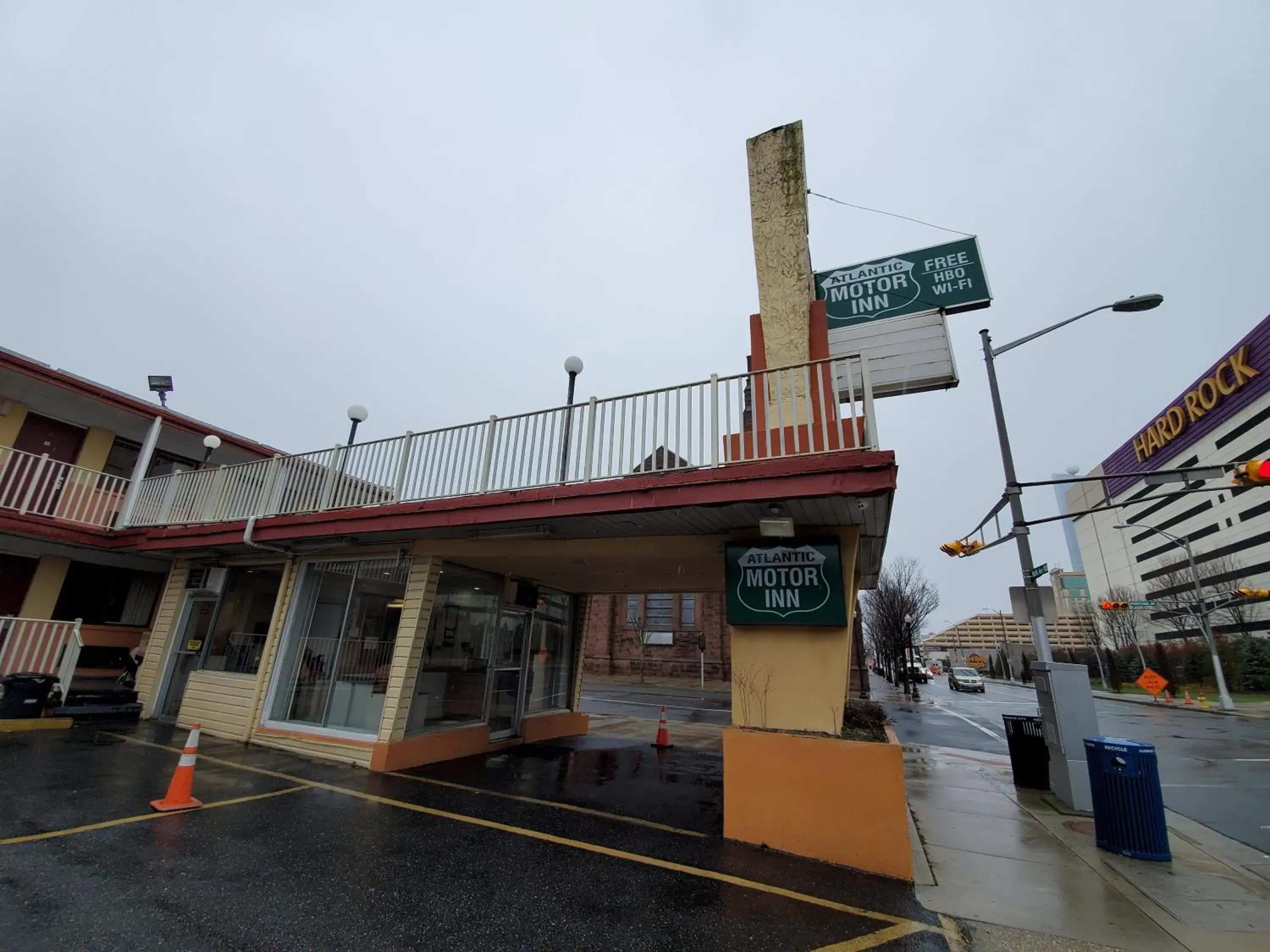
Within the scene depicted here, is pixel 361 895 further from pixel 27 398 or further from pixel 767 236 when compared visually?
pixel 27 398

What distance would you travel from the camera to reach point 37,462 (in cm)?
1159

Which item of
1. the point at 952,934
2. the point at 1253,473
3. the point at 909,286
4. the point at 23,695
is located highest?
the point at 909,286

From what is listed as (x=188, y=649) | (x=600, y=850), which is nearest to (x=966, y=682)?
(x=600, y=850)

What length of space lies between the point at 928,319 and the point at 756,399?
4.42 m

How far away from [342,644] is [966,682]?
134 ft

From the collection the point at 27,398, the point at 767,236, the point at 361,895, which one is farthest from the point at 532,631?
the point at 27,398

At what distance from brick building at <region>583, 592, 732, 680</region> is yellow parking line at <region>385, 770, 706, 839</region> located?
22.8 metres

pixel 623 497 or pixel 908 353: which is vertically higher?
pixel 908 353

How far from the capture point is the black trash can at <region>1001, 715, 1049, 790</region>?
27.3ft

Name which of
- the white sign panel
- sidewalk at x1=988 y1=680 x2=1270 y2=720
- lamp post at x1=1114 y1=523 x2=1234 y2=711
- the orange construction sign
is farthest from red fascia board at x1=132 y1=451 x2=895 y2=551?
the orange construction sign

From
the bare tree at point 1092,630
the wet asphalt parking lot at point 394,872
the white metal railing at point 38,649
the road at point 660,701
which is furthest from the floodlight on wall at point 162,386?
the bare tree at point 1092,630

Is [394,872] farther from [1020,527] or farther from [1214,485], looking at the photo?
[1214,485]

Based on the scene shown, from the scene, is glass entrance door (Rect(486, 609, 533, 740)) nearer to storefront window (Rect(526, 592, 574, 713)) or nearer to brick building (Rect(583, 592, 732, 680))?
storefront window (Rect(526, 592, 574, 713))

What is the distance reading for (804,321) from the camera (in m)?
7.73
